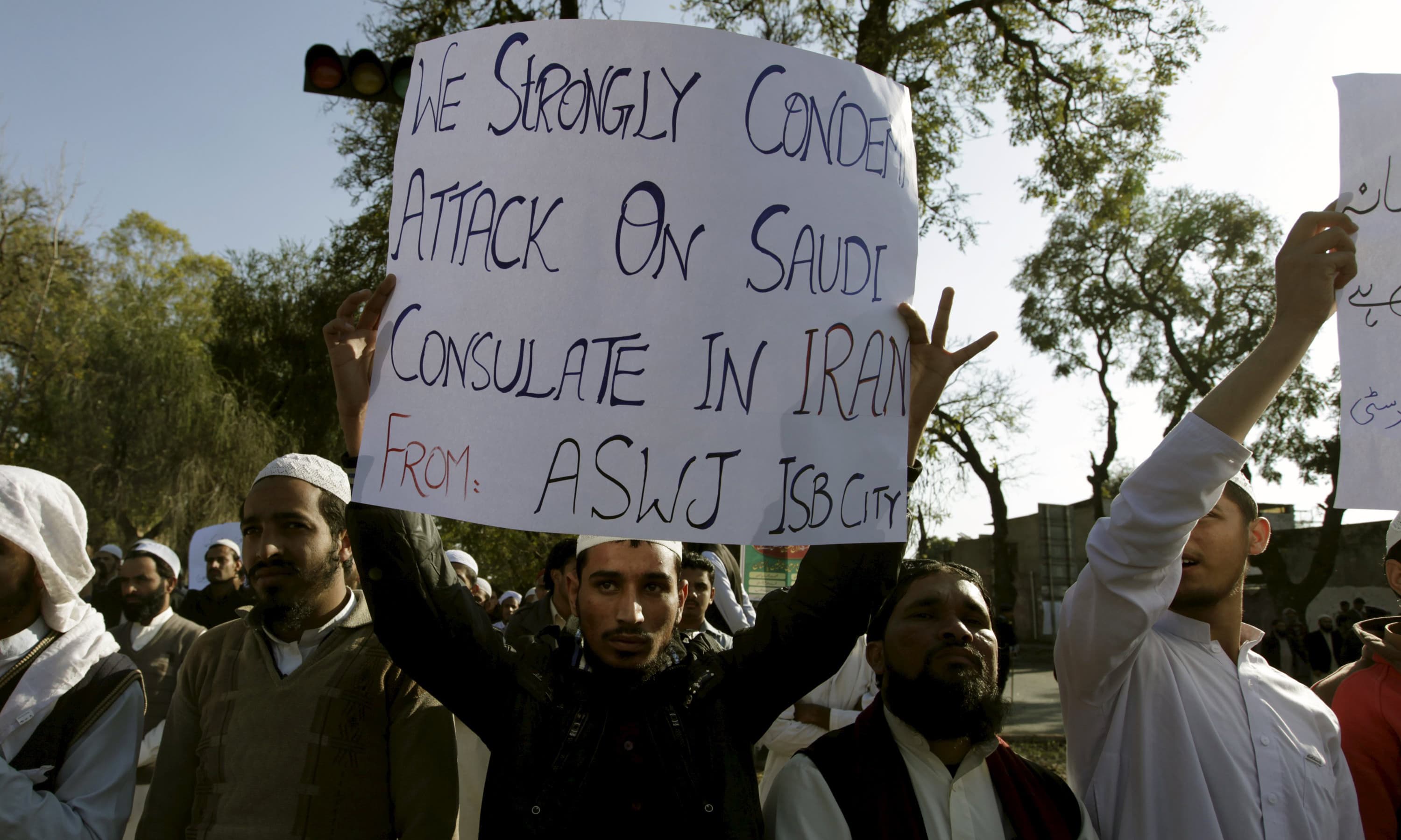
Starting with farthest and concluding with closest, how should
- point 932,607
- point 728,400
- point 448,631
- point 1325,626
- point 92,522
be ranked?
point 92,522 < point 1325,626 < point 932,607 < point 448,631 < point 728,400

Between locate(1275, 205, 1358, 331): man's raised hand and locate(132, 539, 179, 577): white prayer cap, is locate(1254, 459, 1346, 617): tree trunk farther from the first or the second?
locate(1275, 205, 1358, 331): man's raised hand

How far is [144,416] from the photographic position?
23.0m

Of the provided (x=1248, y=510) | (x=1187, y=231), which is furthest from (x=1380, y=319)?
(x=1187, y=231)

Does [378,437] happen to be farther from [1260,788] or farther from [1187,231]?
[1187,231]

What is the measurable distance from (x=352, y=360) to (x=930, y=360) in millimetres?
1303

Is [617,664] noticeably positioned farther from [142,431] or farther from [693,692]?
[142,431]

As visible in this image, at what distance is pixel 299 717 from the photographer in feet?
7.73

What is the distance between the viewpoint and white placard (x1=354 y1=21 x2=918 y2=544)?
6.17ft

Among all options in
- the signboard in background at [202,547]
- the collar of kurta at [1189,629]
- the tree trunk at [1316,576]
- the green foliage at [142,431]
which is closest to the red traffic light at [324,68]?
the signboard in background at [202,547]

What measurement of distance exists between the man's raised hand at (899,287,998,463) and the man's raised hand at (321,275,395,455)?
46.7 inches

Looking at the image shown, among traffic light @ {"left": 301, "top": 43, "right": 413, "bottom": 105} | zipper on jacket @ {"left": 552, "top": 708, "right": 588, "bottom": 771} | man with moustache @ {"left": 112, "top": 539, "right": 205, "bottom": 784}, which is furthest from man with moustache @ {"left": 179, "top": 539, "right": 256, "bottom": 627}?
zipper on jacket @ {"left": 552, "top": 708, "right": 588, "bottom": 771}

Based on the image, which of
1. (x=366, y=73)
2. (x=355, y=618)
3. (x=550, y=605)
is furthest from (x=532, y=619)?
(x=366, y=73)

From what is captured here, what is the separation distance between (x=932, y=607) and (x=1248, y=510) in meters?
0.77

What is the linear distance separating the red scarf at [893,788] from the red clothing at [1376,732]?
74 cm
